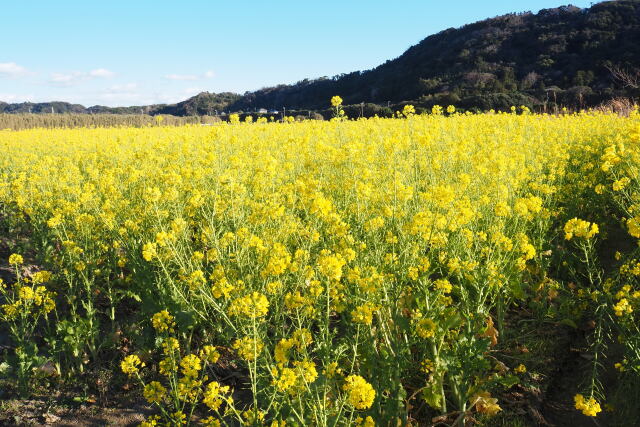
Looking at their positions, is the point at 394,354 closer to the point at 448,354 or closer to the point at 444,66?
the point at 448,354

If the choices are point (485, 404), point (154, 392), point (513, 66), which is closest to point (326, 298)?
point (154, 392)

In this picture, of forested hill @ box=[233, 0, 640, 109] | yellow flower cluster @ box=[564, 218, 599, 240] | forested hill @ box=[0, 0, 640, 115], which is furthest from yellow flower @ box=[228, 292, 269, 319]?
forested hill @ box=[233, 0, 640, 109]

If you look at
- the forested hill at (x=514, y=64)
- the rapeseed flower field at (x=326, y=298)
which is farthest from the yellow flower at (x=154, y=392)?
the forested hill at (x=514, y=64)

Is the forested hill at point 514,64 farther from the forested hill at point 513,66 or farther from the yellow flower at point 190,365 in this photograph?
the yellow flower at point 190,365

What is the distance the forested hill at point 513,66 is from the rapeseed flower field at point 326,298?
54.9ft

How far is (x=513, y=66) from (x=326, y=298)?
4063 centimetres

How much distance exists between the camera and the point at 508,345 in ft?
10.7

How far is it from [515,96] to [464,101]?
10.1 ft

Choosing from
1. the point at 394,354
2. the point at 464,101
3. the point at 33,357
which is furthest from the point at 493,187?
the point at 464,101

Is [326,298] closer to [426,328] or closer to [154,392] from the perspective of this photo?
[426,328]

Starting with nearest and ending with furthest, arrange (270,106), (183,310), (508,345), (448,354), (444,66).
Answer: (448,354), (183,310), (508,345), (444,66), (270,106)

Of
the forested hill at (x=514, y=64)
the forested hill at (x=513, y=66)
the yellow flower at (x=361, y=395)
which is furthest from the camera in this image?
the forested hill at (x=514, y=64)

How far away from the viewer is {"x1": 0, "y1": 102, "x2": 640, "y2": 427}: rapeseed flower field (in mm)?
2168

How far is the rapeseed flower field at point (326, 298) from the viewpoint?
2168mm
